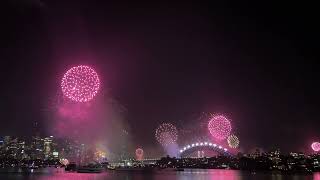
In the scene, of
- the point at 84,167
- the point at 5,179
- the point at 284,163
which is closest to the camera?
the point at 5,179

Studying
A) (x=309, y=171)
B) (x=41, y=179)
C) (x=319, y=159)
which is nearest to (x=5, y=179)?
(x=41, y=179)

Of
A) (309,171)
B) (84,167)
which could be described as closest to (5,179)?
(84,167)

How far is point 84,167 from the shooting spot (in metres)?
173

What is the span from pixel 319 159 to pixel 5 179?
152967 millimetres

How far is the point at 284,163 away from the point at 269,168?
7457 mm

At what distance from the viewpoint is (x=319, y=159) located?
198 meters

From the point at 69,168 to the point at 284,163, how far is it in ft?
331

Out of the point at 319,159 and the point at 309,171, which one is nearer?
the point at 309,171

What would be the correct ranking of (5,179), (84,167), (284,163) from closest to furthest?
1. (5,179)
2. (84,167)
3. (284,163)

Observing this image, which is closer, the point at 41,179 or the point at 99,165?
the point at 41,179

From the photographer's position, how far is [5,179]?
95250 millimetres

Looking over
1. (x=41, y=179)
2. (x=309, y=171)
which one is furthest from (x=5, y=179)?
(x=309, y=171)

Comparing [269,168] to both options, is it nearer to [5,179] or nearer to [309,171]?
[309,171]

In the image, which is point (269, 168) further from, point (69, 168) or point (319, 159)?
point (69, 168)
